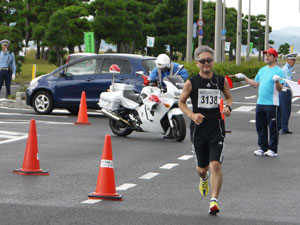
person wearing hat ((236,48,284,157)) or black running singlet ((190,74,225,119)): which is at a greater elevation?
black running singlet ((190,74,225,119))

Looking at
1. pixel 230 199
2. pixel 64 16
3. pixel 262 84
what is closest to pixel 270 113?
pixel 262 84

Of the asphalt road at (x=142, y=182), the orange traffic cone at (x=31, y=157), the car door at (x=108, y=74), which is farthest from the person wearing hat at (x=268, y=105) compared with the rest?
the car door at (x=108, y=74)

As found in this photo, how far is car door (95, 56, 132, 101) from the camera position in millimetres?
20030

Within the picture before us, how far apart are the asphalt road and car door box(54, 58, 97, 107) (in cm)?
344

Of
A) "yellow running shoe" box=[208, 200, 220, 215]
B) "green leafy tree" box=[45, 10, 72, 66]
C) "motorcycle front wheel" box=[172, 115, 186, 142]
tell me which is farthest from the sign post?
"yellow running shoe" box=[208, 200, 220, 215]

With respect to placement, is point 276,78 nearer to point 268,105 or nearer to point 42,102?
point 268,105

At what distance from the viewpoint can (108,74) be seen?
66.9ft

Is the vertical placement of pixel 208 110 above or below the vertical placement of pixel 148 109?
above

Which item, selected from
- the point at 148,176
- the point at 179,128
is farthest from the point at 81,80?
the point at 148,176

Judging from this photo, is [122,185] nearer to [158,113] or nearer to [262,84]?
[262,84]

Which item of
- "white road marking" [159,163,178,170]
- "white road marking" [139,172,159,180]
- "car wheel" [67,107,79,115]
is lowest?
"car wheel" [67,107,79,115]

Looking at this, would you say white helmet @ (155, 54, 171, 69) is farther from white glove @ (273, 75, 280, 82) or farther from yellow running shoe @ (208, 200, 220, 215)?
yellow running shoe @ (208, 200, 220, 215)

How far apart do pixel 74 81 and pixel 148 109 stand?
221 inches

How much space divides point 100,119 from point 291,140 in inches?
225
